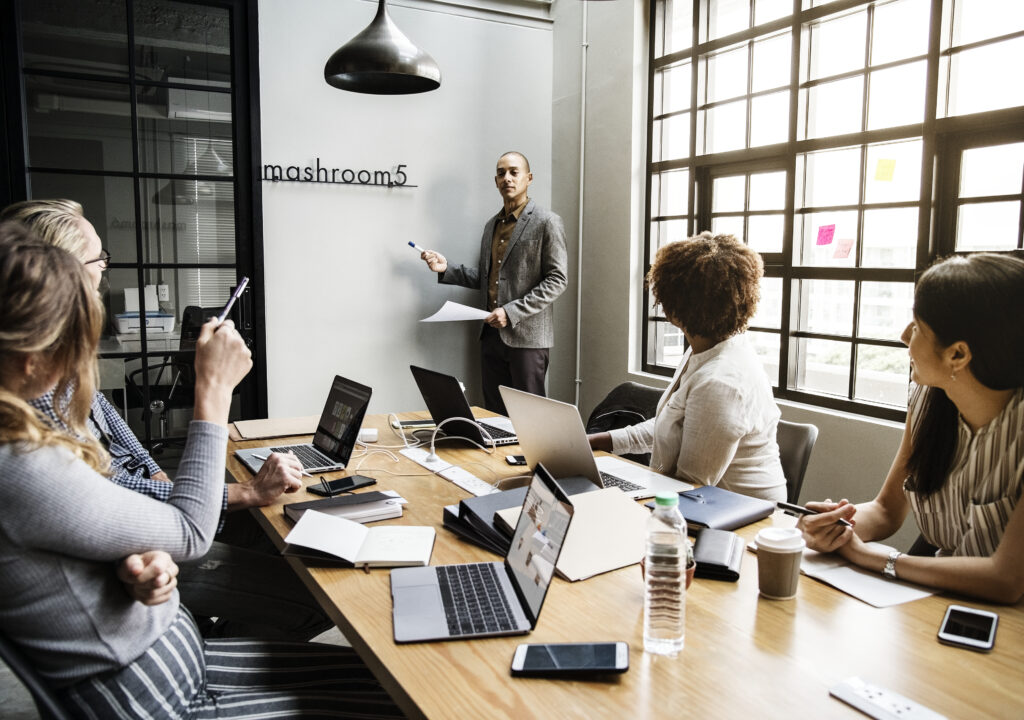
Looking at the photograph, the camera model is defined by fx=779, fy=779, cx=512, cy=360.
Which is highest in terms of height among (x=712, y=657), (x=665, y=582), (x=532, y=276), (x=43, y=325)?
(x=532, y=276)

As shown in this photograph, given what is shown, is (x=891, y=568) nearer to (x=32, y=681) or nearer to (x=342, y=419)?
(x=32, y=681)

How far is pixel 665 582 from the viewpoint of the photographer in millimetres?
1210

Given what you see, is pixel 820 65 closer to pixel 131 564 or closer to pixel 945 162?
pixel 945 162

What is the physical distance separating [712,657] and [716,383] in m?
1.03

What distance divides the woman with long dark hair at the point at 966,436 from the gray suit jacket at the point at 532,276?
2944 millimetres

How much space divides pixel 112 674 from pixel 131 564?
7.1 inches

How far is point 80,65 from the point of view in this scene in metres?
4.03

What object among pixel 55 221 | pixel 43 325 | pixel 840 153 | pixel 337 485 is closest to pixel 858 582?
pixel 337 485

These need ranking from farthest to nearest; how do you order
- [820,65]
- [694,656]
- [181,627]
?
[820,65] → [181,627] → [694,656]

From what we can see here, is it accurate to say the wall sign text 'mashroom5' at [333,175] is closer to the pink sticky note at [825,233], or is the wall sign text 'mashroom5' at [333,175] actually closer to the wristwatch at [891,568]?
the pink sticky note at [825,233]

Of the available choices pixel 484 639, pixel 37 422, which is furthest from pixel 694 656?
pixel 37 422

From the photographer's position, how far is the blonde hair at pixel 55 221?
1.92 meters

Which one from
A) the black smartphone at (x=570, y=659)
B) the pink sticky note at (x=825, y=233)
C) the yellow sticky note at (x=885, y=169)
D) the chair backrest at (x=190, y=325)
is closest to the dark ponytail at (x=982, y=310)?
the black smartphone at (x=570, y=659)

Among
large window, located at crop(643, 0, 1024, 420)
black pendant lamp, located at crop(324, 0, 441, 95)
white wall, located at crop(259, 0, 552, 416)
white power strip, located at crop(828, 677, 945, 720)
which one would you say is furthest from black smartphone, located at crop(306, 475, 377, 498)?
white wall, located at crop(259, 0, 552, 416)
